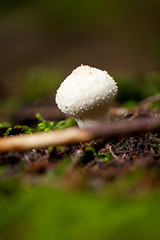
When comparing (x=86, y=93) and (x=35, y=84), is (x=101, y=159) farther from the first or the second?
(x=35, y=84)

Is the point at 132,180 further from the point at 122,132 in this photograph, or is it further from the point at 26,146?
the point at 26,146

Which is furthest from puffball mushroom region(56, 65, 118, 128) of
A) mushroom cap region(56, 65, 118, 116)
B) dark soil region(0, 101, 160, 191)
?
dark soil region(0, 101, 160, 191)

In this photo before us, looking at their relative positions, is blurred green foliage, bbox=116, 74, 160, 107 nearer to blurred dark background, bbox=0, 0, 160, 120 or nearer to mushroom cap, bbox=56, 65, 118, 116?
mushroom cap, bbox=56, 65, 118, 116

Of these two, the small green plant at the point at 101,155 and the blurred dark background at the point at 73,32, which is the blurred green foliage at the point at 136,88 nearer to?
the small green plant at the point at 101,155

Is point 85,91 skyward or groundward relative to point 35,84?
groundward

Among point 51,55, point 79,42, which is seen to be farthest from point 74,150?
point 79,42

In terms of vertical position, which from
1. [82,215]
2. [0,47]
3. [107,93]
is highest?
[0,47]

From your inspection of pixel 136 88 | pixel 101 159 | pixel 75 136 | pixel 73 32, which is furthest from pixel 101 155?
pixel 73 32
